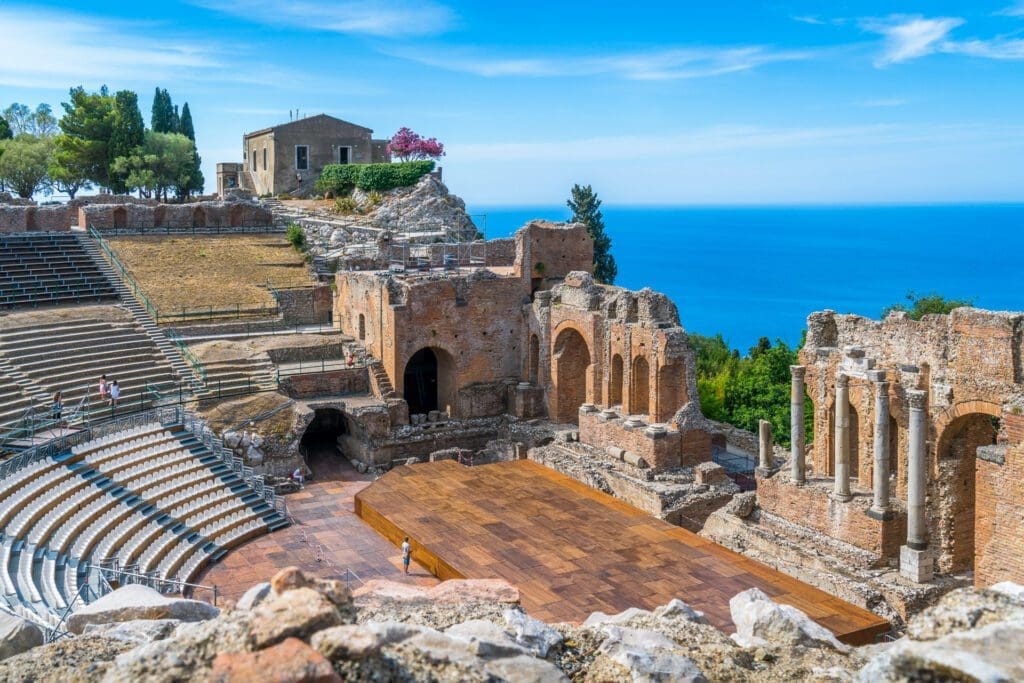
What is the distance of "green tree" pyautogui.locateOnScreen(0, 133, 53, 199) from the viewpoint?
49438mm

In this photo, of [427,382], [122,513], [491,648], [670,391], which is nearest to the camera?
[491,648]

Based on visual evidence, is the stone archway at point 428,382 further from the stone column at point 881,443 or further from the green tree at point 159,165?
the green tree at point 159,165

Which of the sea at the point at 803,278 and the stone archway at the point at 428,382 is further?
the sea at the point at 803,278

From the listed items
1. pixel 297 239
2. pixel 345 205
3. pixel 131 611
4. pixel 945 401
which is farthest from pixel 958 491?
pixel 345 205

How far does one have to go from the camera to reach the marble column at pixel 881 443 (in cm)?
1950

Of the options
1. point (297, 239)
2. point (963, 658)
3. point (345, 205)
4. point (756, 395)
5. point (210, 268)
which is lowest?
point (756, 395)

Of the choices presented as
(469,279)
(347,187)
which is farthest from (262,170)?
(469,279)

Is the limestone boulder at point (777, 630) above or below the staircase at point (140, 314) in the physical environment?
below

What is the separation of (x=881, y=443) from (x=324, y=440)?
60.4 ft

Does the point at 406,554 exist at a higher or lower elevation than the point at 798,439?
lower

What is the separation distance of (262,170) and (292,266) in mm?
15463

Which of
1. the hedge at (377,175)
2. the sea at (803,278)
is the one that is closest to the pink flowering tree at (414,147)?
the hedge at (377,175)

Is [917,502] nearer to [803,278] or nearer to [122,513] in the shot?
[122,513]

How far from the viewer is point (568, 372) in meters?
31.3
